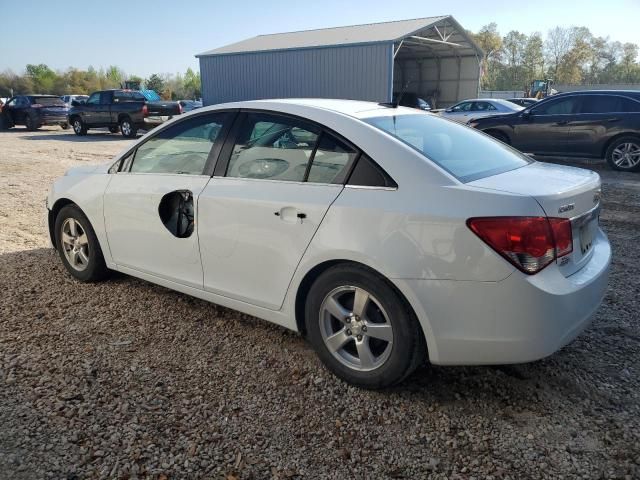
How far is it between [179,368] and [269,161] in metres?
1.38

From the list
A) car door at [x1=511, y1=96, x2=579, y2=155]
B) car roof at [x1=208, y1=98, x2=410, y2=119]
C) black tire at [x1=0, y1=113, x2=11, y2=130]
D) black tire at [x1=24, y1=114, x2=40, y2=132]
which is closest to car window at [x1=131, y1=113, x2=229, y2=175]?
car roof at [x1=208, y1=98, x2=410, y2=119]

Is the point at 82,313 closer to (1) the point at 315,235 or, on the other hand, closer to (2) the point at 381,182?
(1) the point at 315,235

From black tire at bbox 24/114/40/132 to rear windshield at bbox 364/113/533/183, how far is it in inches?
987

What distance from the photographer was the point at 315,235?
9.17ft

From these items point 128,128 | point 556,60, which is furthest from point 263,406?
point 556,60

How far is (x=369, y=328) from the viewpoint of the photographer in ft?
8.97

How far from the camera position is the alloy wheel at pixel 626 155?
409 inches

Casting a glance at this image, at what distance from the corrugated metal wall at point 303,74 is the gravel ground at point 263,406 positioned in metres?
20.2

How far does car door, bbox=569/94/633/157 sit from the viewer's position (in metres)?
10.5

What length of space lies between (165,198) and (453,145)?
1957mm

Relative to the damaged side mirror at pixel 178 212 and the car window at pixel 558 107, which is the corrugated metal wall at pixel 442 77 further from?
the damaged side mirror at pixel 178 212

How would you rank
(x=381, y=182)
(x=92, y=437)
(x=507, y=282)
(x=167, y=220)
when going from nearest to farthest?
(x=507, y=282) → (x=92, y=437) → (x=381, y=182) → (x=167, y=220)

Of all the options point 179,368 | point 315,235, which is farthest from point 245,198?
point 179,368

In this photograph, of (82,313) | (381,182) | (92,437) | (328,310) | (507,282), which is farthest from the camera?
(82,313)
